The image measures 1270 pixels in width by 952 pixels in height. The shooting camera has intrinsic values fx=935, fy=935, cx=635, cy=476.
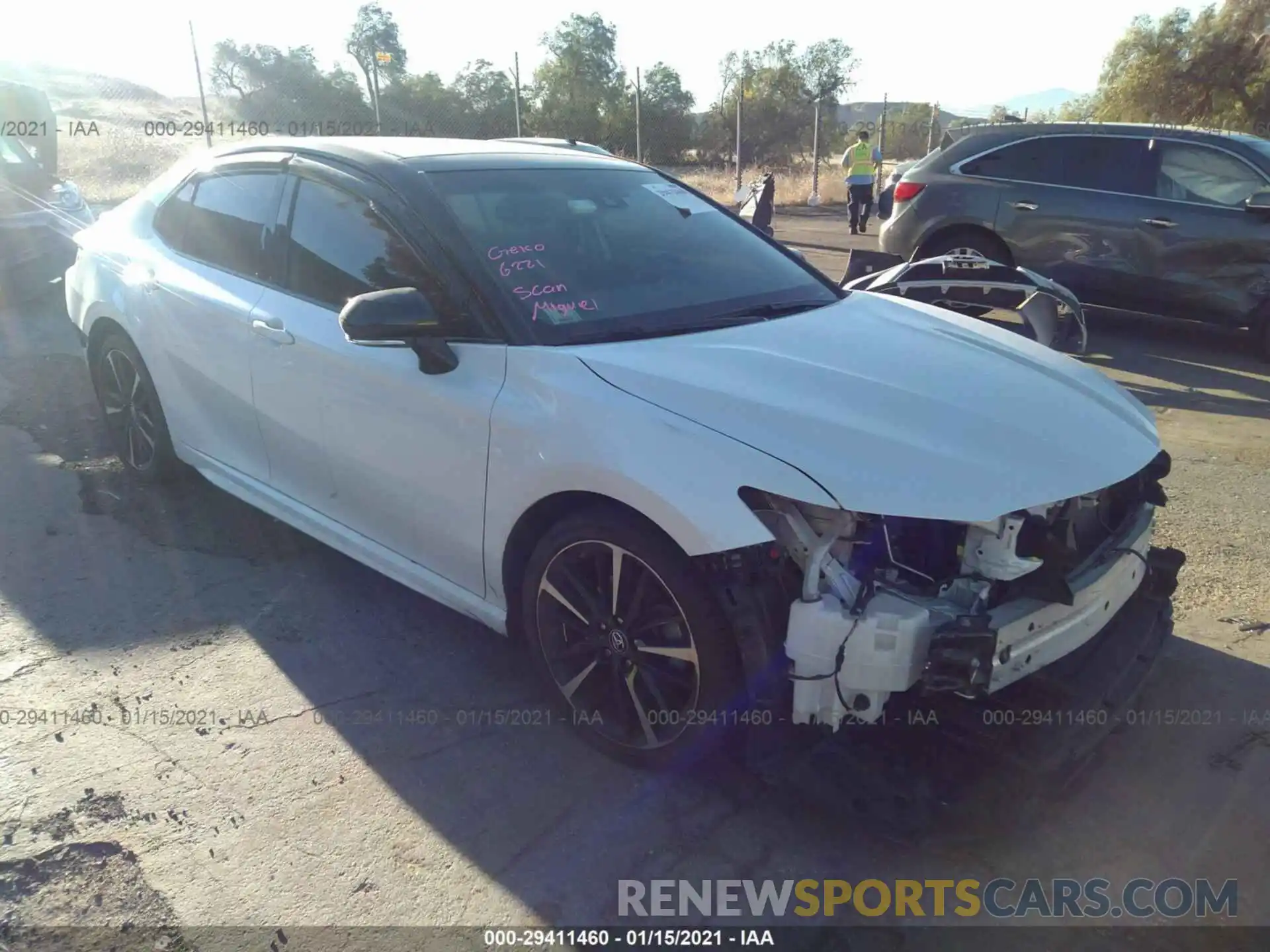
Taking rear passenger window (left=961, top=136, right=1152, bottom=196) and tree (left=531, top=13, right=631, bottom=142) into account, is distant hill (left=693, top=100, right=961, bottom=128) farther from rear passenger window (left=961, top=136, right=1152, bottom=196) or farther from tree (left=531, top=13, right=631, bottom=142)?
rear passenger window (left=961, top=136, right=1152, bottom=196)

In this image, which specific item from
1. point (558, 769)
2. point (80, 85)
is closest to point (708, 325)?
point (558, 769)

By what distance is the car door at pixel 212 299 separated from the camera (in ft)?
12.2

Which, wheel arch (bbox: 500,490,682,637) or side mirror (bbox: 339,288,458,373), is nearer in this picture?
wheel arch (bbox: 500,490,682,637)

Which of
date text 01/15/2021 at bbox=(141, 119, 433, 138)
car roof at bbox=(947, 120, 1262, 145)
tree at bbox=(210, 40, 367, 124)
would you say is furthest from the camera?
tree at bbox=(210, 40, 367, 124)

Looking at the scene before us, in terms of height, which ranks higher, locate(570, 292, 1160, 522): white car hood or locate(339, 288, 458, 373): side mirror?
locate(339, 288, 458, 373): side mirror

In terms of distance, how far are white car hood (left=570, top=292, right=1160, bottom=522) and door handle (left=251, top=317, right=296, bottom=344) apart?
130 centimetres

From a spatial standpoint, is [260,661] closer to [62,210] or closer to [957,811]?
[957,811]

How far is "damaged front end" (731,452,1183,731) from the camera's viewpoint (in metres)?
2.27

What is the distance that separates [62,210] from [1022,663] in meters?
11.1

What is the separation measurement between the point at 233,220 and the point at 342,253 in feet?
2.92

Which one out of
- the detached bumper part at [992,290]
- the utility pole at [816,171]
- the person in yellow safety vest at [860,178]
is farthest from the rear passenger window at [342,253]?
the utility pole at [816,171]

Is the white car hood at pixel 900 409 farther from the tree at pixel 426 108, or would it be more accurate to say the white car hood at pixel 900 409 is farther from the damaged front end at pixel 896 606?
the tree at pixel 426 108

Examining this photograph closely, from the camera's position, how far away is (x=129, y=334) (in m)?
4.38

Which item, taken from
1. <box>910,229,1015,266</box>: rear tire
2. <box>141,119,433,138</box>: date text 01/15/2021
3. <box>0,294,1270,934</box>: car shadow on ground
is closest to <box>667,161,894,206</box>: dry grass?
<box>141,119,433,138</box>: date text 01/15/2021
